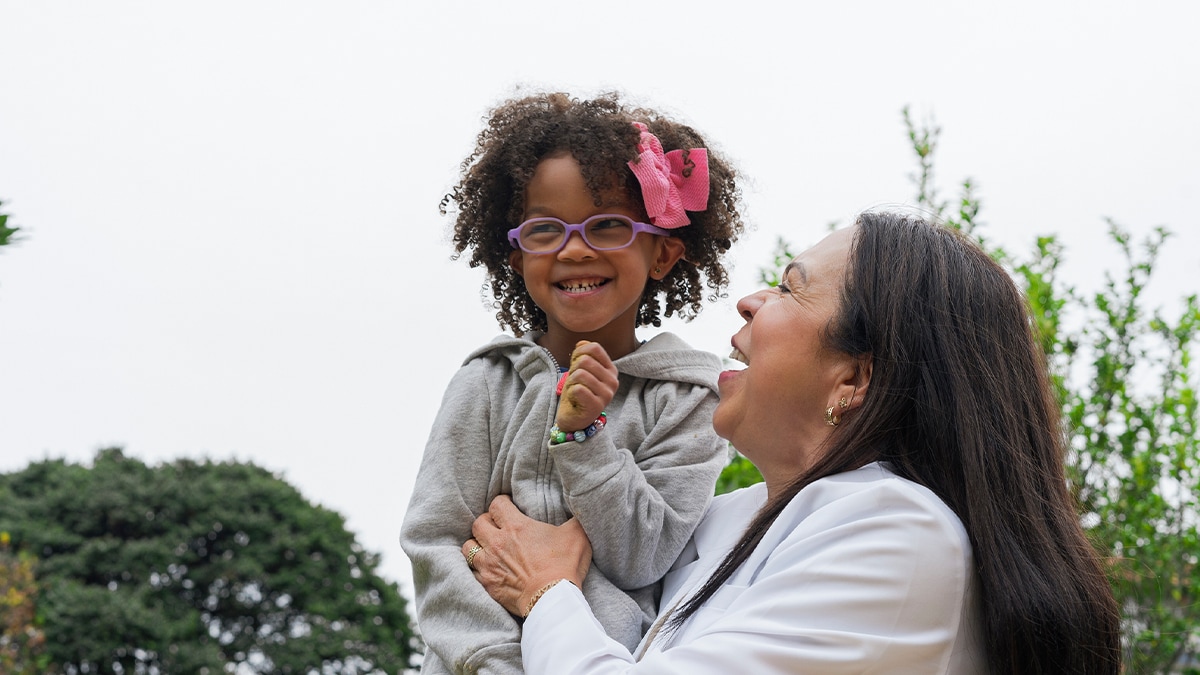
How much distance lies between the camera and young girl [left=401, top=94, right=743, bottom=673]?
2.40 meters

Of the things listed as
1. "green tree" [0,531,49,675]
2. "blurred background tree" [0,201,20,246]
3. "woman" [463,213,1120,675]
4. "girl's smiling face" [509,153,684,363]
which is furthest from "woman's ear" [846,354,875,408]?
"green tree" [0,531,49,675]

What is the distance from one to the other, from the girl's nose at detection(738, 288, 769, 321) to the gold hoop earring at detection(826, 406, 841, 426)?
269mm

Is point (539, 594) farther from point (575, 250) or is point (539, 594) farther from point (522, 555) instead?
point (575, 250)

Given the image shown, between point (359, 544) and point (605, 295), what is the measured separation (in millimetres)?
8870

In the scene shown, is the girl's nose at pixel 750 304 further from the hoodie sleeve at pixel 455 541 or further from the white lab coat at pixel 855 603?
the hoodie sleeve at pixel 455 541

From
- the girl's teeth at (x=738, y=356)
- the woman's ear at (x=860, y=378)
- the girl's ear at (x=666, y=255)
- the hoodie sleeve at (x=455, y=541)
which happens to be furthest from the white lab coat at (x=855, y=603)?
the girl's ear at (x=666, y=255)

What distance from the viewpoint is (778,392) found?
230 cm

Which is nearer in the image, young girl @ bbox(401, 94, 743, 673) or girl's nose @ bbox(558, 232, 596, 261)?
young girl @ bbox(401, 94, 743, 673)

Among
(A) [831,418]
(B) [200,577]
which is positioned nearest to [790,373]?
(A) [831,418]

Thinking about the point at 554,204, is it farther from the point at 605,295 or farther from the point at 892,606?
the point at 892,606

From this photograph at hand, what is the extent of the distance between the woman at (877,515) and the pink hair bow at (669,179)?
375mm

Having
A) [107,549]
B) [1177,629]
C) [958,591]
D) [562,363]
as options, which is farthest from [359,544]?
[958,591]

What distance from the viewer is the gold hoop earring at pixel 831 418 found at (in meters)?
2.27

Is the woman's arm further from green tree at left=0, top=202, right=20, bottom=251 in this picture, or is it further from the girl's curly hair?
green tree at left=0, top=202, right=20, bottom=251
